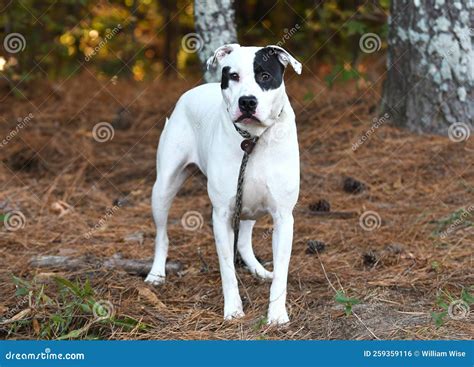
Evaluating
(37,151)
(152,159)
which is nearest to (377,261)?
(152,159)

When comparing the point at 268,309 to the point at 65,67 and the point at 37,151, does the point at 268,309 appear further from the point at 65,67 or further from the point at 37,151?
the point at 65,67

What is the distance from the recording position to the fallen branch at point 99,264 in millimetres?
5184

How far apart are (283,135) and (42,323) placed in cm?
151

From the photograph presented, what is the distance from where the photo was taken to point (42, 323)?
4.08 metres

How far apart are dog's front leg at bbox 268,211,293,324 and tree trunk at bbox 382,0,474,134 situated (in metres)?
2.93

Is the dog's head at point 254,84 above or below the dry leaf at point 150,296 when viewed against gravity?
above
